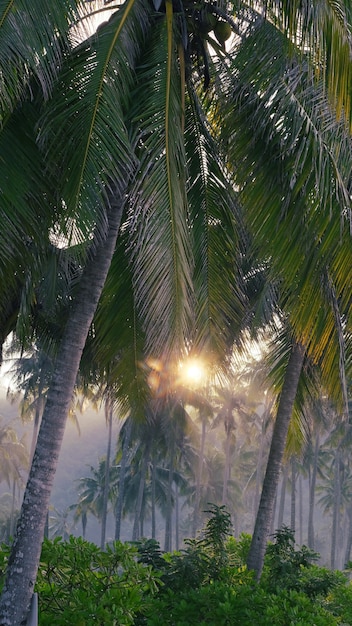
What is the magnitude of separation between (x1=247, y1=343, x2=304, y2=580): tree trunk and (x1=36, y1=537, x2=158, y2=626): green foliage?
394cm

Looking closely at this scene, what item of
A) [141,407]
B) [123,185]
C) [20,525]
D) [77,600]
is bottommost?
[77,600]

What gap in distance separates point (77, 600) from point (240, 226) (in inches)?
156

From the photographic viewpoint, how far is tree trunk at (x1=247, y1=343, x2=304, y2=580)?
11891mm

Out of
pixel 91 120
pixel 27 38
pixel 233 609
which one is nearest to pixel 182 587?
pixel 233 609

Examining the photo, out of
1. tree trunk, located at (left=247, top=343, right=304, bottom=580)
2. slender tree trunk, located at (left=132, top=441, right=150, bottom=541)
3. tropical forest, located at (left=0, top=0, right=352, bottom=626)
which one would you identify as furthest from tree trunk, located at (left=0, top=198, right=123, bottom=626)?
slender tree trunk, located at (left=132, top=441, right=150, bottom=541)

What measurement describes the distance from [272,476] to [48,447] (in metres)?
5.83

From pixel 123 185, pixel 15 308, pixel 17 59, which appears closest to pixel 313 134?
pixel 123 185

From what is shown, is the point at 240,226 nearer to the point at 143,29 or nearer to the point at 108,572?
the point at 143,29

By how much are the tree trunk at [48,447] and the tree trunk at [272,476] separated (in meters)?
5.11

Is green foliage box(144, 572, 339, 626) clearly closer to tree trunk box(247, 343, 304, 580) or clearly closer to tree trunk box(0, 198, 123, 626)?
tree trunk box(247, 343, 304, 580)

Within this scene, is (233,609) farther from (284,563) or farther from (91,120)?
(91,120)

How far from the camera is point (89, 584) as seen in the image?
25.6ft

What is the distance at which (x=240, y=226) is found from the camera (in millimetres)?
8398

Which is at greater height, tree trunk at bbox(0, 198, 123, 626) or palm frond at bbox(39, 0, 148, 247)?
palm frond at bbox(39, 0, 148, 247)
